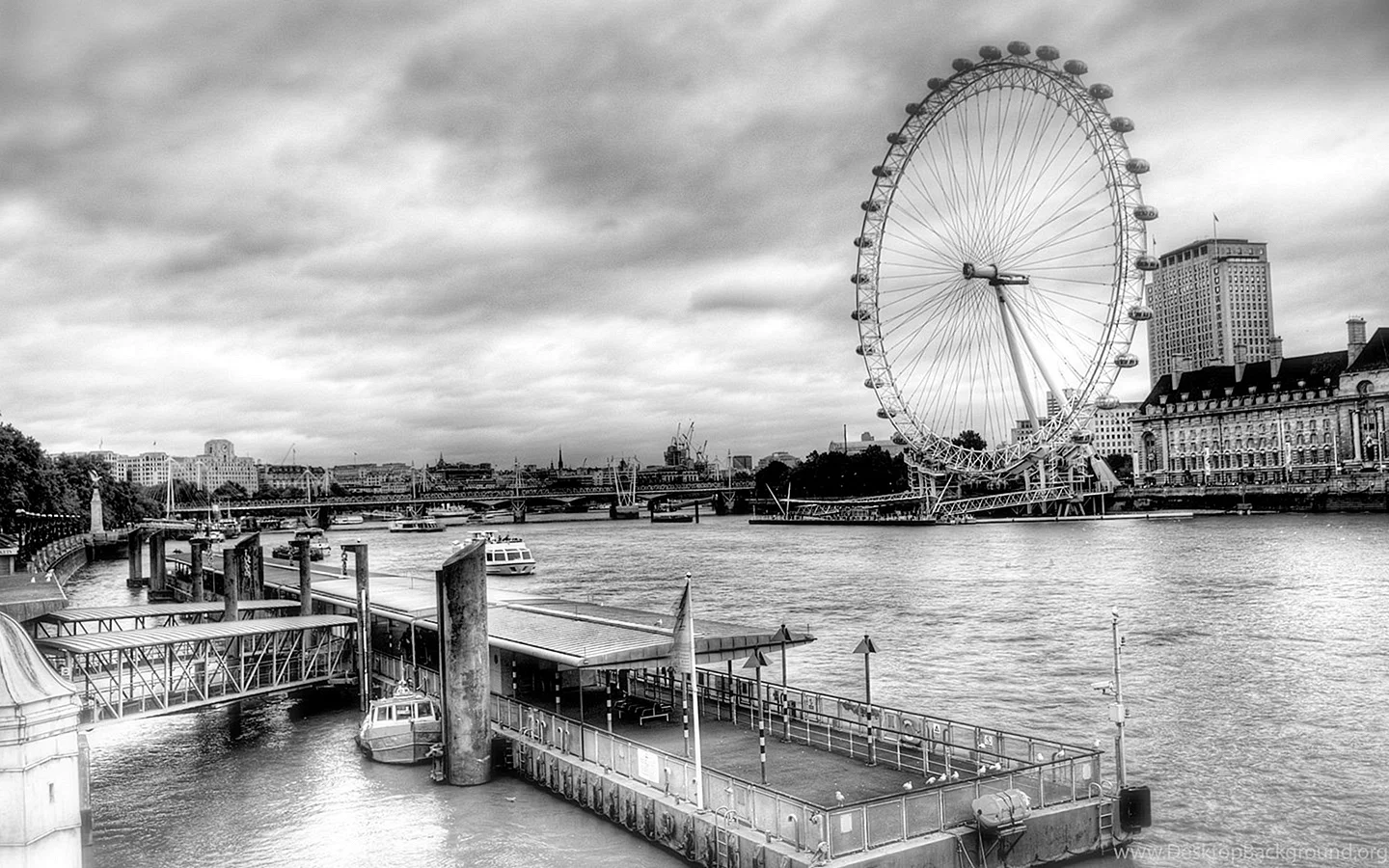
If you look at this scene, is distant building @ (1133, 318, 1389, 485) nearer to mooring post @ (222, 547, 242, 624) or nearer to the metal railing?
mooring post @ (222, 547, 242, 624)

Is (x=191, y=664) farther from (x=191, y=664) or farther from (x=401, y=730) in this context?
(x=401, y=730)

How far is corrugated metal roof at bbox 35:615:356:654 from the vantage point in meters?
28.6

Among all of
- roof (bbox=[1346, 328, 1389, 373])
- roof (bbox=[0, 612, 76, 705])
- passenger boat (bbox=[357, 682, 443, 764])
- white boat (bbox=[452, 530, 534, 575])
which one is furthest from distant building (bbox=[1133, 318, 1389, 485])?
roof (bbox=[0, 612, 76, 705])

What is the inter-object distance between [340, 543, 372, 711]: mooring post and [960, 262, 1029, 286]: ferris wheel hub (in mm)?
72525

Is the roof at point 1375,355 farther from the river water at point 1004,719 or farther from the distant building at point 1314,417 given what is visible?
the river water at point 1004,719

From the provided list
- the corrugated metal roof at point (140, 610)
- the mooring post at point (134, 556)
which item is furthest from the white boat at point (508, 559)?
the corrugated metal roof at point (140, 610)

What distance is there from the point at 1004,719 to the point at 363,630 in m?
20.1

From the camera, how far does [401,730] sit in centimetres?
2981

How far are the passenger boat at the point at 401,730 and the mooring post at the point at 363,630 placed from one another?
574 centimetres

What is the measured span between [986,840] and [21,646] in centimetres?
1490

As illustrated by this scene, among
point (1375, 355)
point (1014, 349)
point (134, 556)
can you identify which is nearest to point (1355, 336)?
point (1375, 355)

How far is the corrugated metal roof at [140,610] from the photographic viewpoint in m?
34.6

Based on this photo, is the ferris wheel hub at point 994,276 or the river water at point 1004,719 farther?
the ferris wheel hub at point 994,276

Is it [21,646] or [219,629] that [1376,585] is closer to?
[219,629]
